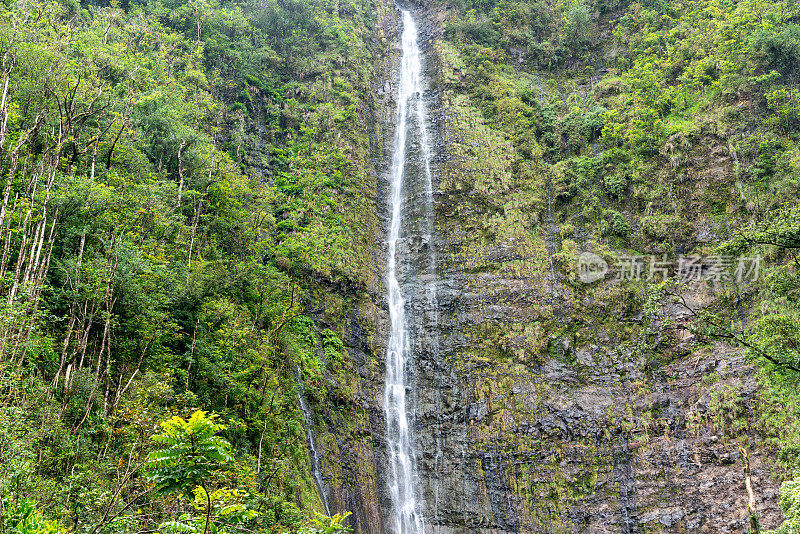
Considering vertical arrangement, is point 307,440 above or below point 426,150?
below

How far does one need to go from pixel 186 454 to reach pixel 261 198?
66.7 ft

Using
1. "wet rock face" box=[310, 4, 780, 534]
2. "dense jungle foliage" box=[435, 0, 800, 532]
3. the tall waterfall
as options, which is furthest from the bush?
the tall waterfall

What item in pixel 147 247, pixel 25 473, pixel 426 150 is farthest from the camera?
pixel 426 150

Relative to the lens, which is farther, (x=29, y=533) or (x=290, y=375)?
(x=290, y=375)

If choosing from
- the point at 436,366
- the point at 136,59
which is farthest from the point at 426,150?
the point at 136,59

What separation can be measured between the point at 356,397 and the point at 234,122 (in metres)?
18.8

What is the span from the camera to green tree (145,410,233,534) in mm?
5395

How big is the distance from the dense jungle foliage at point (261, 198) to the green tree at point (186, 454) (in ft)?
0.10

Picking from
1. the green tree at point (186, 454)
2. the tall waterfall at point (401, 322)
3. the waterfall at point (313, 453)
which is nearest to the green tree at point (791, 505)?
the green tree at point (186, 454)

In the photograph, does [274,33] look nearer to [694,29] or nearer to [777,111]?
[694,29]

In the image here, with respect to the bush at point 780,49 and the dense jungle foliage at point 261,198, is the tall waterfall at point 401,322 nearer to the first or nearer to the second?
the dense jungle foliage at point 261,198

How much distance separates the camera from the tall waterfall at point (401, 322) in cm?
2127

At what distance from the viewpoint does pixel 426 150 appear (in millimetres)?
32781

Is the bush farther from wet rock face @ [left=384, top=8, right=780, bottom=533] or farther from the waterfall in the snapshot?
the waterfall
